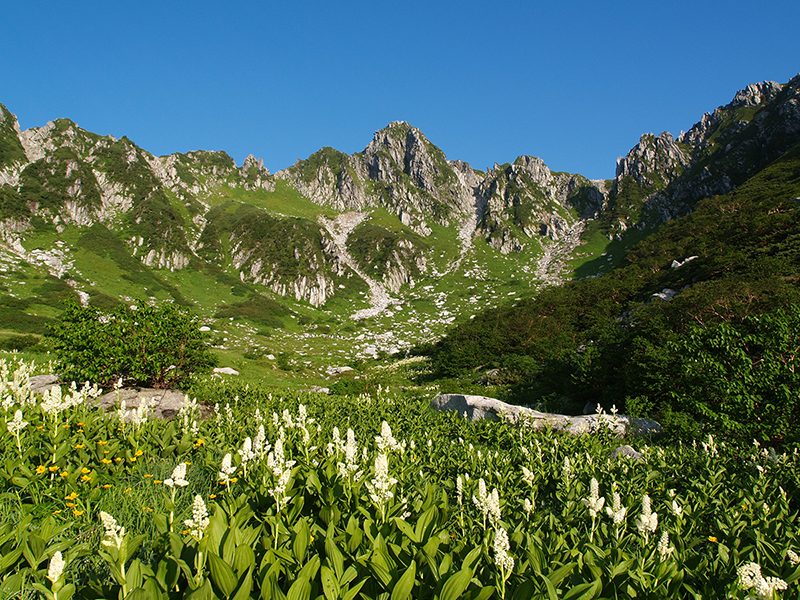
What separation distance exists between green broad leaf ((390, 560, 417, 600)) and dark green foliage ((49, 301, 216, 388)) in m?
12.6

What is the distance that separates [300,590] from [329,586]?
0.16m

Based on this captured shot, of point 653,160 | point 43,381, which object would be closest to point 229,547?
point 43,381

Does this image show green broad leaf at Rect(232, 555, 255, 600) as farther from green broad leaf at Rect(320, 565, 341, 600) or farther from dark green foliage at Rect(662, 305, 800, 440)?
dark green foliage at Rect(662, 305, 800, 440)

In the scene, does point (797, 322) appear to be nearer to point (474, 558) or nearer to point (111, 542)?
point (474, 558)

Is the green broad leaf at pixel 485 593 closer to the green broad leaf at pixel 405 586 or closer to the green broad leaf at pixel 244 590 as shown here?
the green broad leaf at pixel 405 586

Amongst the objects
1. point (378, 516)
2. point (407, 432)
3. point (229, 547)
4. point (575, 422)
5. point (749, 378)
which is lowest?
point (407, 432)

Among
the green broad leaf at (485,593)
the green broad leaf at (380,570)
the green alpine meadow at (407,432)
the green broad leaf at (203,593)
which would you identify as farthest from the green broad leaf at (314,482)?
the green broad leaf at (485,593)

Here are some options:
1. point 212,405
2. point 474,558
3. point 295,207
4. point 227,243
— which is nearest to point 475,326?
point 212,405

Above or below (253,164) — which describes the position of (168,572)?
below

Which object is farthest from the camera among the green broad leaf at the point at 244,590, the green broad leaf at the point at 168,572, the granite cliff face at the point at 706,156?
the granite cliff face at the point at 706,156

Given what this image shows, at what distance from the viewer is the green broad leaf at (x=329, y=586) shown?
6.82 feet

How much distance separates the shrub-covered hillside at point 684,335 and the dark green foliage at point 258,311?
145ft

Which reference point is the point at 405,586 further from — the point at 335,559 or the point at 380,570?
the point at 335,559

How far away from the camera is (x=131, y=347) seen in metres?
12.1
